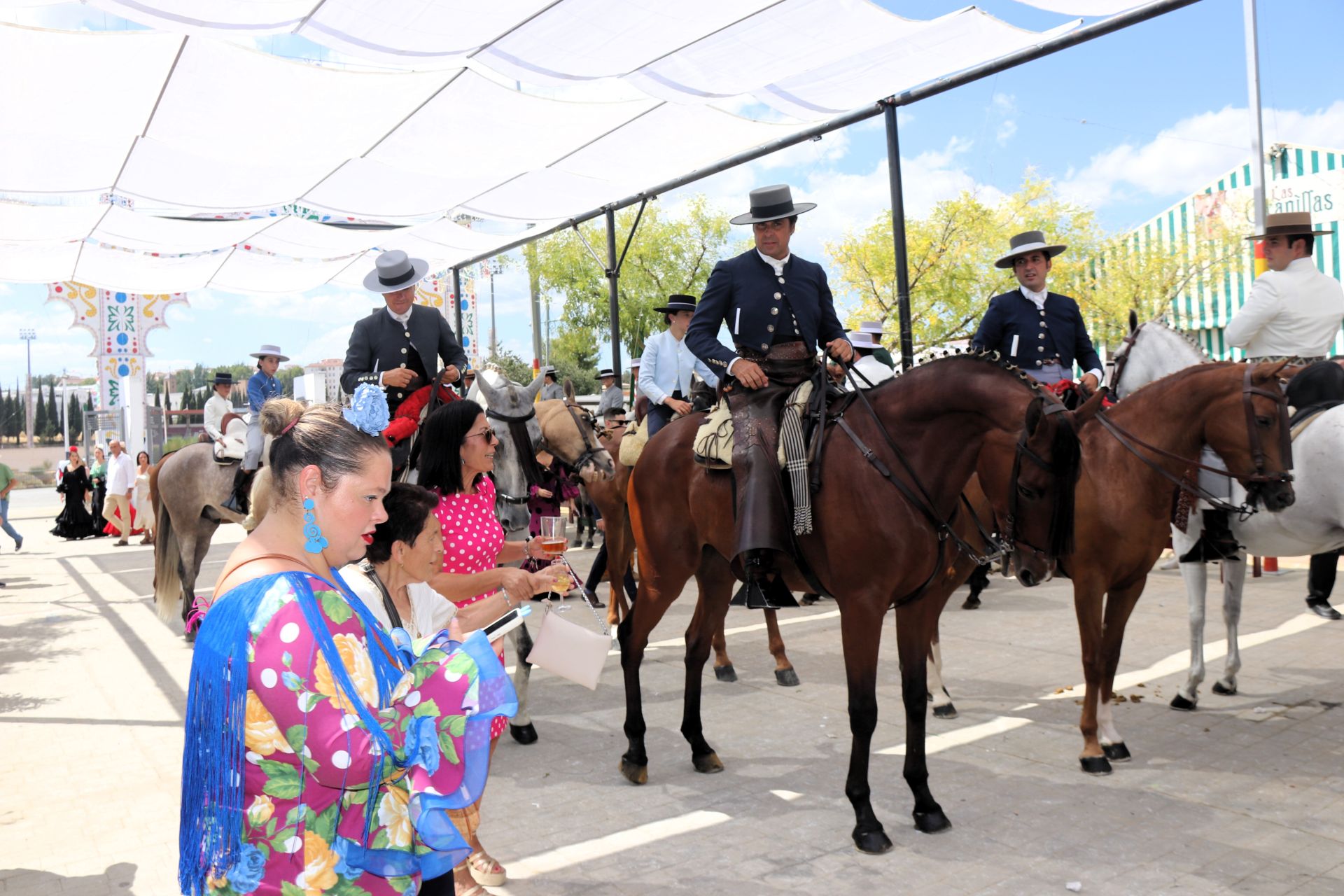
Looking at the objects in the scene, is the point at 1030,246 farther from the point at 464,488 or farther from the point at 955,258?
the point at 955,258

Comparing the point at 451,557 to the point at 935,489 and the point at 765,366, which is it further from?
the point at 935,489

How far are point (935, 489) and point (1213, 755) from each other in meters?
2.22

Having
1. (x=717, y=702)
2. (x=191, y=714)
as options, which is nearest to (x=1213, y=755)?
(x=717, y=702)

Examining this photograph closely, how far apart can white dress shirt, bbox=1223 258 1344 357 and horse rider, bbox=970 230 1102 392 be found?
85cm

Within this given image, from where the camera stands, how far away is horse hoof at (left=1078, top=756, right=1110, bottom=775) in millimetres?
4750

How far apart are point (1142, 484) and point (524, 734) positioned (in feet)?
12.0

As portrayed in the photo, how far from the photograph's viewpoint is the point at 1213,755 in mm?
4953

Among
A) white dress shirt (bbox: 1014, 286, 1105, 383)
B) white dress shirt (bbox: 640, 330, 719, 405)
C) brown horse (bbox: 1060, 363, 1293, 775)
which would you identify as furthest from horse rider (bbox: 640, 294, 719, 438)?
brown horse (bbox: 1060, 363, 1293, 775)

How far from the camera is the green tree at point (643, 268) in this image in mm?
42031

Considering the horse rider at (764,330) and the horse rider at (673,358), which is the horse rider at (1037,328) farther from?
the horse rider at (673,358)

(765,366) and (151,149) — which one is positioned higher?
(151,149)

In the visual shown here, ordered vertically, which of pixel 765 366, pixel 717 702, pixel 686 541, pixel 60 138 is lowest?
pixel 717 702

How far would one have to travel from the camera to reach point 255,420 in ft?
30.0

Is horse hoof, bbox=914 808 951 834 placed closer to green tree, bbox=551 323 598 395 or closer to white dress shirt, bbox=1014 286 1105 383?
white dress shirt, bbox=1014 286 1105 383
